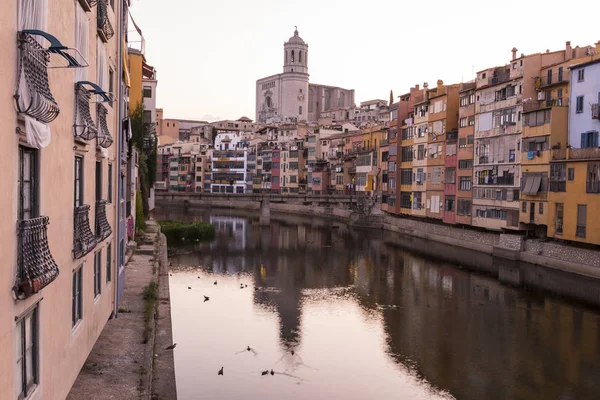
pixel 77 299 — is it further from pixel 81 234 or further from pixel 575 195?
pixel 575 195

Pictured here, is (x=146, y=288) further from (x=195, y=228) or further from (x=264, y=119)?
(x=264, y=119)

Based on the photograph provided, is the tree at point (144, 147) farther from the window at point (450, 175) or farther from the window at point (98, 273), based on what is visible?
the window at point (98, 273)

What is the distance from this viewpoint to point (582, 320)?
25953 millimetres

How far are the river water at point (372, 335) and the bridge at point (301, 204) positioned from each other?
28697 mm

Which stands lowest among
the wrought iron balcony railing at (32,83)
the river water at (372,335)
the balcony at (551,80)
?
the river water at (372,335)

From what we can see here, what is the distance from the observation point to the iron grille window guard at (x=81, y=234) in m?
10.3

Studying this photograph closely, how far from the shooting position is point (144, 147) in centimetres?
5056

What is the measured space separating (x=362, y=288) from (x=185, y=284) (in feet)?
31.4

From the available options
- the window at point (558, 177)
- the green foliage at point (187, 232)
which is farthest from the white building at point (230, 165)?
the window at point (558, 177)

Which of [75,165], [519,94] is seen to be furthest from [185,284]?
[519,94]

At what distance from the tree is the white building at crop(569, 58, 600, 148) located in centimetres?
2795

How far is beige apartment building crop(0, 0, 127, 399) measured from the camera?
5965 mm

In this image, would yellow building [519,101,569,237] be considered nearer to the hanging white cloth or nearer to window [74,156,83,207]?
window [74,156,83,207]

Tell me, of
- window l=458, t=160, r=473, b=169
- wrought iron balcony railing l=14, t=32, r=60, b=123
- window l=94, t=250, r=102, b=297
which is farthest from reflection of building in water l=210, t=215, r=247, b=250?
wrought iron balcony railing l=14, t=32, r=60, b=123
